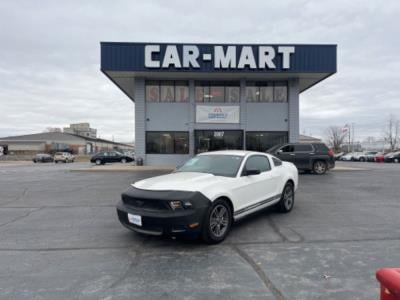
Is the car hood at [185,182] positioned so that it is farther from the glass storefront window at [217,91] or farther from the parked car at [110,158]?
the parked car at [110,158]

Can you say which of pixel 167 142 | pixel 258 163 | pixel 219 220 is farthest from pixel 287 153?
pixel 219 220

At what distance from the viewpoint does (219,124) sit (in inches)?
848

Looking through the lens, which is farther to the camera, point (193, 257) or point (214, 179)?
point (214, 179)

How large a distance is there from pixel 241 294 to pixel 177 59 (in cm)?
1823

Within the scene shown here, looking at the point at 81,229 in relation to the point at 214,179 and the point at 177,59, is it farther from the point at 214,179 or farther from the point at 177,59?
the point at 177,59

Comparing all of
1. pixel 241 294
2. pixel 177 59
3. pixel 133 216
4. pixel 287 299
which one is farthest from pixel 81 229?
pixel 177 59

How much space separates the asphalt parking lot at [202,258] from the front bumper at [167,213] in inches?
13.9

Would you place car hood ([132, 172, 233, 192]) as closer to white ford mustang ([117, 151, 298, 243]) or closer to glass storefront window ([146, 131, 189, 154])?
white ford mustang ([117, 151, 298, 243])

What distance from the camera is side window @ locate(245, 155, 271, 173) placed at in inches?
229

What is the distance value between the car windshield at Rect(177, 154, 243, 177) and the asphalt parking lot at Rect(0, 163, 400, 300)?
1.18 m

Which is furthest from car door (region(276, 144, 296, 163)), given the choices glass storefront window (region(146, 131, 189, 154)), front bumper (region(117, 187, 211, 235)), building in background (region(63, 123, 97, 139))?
building in background (region(63, 123, 97, 139))

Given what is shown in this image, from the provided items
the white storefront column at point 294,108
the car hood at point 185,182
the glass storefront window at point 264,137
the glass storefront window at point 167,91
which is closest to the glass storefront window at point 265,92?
the white storefront column at point 294,108

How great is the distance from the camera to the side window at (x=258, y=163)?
5805 mm

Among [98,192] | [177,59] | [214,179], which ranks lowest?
[98,192]
